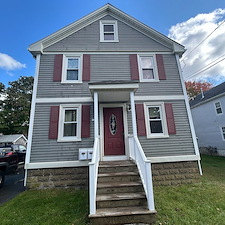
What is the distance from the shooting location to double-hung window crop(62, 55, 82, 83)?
6.02m

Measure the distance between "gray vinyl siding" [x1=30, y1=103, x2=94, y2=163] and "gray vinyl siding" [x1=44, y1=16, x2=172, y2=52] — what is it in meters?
3.67

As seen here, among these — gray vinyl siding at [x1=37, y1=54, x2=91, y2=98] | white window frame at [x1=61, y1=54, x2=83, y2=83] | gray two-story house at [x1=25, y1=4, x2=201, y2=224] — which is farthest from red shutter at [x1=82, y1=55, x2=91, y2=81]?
gray vinyl siding at [x1=37, y1=54, x2=91, y2=98]

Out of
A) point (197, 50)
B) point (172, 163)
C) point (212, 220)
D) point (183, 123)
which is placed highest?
point (197, 50)

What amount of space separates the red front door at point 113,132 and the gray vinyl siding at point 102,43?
10.7 ft

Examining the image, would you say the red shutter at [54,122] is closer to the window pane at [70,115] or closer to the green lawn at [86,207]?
the window pane at [70,115]

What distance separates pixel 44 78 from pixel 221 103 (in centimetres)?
1418

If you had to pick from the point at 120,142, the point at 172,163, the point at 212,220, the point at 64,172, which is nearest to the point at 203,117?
the point at 172,163

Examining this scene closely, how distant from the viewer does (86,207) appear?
3498mm

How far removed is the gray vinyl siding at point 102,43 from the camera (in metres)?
6.37

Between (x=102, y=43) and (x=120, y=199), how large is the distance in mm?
6600

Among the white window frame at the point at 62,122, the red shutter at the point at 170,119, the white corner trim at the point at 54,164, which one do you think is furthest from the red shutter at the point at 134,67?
the white corner trim at the point at 54,164

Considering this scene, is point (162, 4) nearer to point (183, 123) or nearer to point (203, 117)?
point (183, 123)

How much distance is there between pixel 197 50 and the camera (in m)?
10.2

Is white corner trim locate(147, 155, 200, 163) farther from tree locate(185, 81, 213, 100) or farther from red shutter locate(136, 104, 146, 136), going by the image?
tree locate(185, 81, 213, 100)
